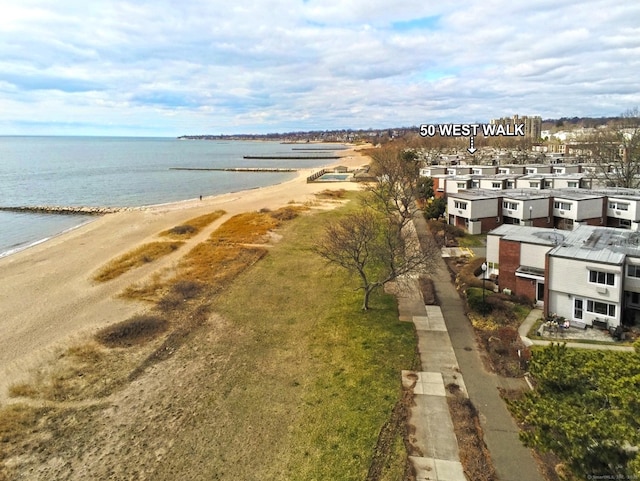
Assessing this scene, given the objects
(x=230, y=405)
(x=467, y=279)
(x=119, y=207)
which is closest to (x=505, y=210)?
(x=467, y=279)

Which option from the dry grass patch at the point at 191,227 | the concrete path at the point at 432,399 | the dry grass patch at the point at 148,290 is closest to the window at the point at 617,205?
the concrete path at the point at 432,399

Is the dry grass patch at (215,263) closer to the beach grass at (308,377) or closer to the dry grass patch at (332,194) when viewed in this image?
→ the beach grass at (308,377)

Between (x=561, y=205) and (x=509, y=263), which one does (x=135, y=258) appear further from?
(x=561, y=205)

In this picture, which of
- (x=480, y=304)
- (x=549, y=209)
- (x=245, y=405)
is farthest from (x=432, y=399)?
(x=549, y=209)

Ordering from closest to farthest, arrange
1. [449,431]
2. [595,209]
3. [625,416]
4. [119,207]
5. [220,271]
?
[625,416], [449,431], [220,271], [595,209], [119,207]

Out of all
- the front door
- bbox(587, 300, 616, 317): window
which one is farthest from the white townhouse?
bbox(587, 300, 616, 317): window

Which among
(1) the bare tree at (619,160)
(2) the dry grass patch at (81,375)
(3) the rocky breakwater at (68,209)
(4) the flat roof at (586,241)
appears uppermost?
(1) the bare tree at (619,160)

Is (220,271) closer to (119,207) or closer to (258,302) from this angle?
(258,302)
